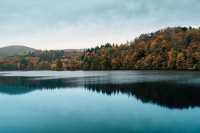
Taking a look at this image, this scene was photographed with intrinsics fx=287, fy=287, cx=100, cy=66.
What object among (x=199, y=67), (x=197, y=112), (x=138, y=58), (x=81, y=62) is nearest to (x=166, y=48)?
(x=138, y=58)

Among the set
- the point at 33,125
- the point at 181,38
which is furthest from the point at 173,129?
the point at 181,38

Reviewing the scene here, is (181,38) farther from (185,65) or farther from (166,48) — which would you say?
(185,65)

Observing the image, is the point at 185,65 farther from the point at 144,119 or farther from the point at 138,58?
the point at 144,119

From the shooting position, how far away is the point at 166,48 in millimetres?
135625

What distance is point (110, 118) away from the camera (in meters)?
22.7

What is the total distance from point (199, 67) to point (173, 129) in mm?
97546

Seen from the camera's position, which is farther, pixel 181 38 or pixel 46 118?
pixel 181 38

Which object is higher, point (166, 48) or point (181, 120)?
point (166, 48)

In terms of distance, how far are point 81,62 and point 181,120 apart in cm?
14150

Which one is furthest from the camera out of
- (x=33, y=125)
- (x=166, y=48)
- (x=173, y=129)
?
(x=166, y=48)

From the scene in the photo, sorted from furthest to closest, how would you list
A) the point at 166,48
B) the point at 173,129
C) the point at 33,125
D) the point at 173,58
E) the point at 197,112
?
the point at 166,48
the point at 173,58
the point at 197,112
the point at 33,125
the point at 173,129

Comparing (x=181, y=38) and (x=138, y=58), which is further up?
(x=181, y=38)

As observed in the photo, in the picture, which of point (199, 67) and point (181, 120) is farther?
point (199, 67)

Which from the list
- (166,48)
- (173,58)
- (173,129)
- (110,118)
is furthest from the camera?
(166,48)
